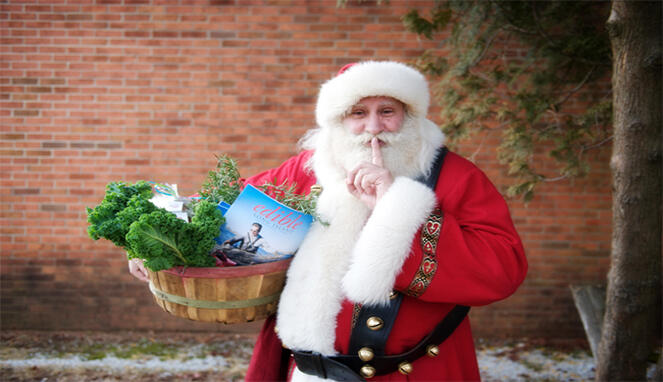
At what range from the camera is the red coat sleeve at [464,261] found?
1.81 meters

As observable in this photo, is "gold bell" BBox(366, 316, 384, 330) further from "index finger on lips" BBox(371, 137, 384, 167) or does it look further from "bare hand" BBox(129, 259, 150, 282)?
"bare hand" BBox(129, 259, 150, 282)

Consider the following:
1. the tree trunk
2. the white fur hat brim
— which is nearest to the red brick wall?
the tree trunk

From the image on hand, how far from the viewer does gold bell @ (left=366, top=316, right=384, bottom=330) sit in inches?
73.8

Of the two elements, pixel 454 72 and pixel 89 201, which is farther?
pixel 89 201

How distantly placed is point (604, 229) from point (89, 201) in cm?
504

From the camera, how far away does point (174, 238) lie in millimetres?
1571

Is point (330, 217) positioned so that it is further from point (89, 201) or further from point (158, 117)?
point (89, 201)

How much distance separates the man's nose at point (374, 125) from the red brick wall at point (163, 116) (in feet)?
8.90

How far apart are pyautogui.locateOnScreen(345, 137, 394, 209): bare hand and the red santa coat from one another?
220mm

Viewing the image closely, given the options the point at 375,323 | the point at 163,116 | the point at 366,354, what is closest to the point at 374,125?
the point at 375,323

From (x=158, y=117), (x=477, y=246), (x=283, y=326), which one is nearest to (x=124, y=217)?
(x=283, y=326)

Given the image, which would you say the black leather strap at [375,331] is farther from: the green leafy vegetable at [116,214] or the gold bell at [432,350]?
the green leafy vegetable at [116,214]

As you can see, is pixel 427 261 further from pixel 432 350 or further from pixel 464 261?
pixel 432 350

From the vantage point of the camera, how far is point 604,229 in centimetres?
483
